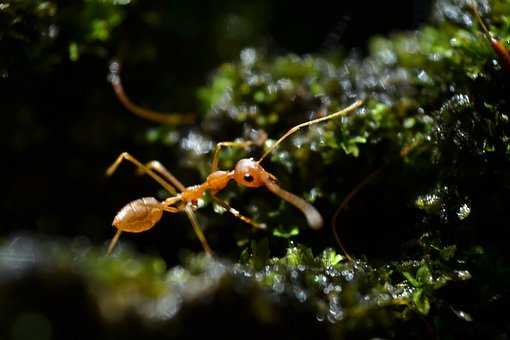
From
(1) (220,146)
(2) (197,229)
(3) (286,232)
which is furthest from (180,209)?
(3) (286,232)

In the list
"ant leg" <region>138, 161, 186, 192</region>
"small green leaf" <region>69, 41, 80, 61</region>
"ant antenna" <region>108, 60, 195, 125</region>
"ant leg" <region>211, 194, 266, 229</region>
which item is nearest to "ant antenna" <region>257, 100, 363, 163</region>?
"ant leg" <region>211, 194, 266, 229</region>

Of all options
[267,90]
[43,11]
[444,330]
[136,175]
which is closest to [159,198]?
[136,175]

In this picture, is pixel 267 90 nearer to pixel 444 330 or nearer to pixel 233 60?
pixel 233 60

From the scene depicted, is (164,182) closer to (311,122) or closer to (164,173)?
(164,173)

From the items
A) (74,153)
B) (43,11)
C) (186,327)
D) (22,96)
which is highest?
(186,327)

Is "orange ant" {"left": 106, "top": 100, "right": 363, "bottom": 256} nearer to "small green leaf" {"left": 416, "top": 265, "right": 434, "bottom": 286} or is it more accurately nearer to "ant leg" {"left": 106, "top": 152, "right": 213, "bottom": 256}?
"ant leg" {"left": 106, "top": 152, "right": 213, "bottom": 256}
